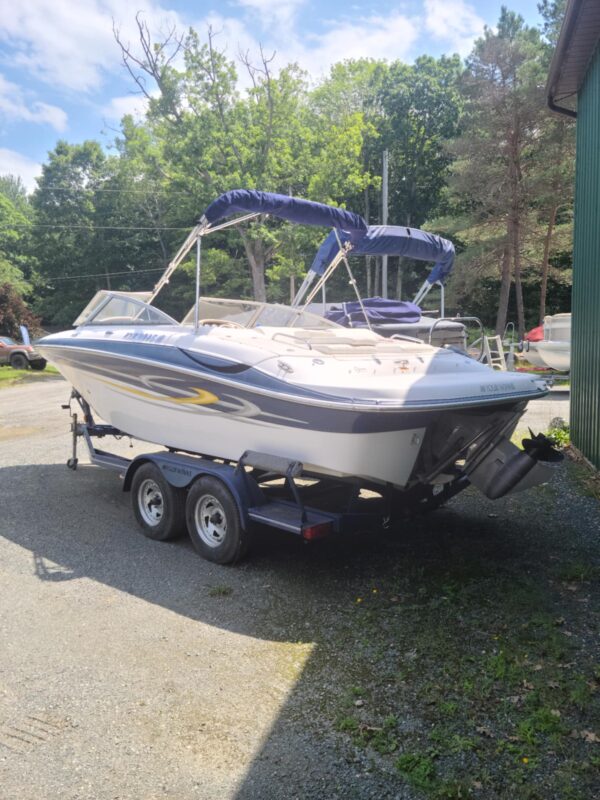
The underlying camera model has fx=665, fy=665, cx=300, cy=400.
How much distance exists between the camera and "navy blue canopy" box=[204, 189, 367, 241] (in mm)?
5816

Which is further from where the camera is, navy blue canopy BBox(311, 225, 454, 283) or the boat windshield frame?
navy blue canopy BBox(311, 225, 454, 283)

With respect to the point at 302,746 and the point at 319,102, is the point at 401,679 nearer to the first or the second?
the point at 302,746

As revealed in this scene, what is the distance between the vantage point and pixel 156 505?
19.6 ft

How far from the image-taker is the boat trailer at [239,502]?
483cm

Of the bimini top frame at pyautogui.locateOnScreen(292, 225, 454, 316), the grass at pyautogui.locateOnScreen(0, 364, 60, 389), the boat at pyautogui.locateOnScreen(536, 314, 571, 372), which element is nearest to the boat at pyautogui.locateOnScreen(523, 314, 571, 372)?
the boat at pyautogui.locateOnScreen(536, 314, 571, 372)

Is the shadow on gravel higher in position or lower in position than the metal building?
lower

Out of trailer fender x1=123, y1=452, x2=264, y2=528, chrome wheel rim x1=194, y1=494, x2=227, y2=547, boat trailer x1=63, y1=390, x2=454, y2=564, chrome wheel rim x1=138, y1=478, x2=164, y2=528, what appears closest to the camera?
boat trailer x1=63, y1=390, x2=454, y2=564

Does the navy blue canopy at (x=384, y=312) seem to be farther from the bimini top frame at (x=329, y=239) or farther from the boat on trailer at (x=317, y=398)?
the boat on trailer at (x=317, y=398)

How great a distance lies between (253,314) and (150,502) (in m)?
2.12

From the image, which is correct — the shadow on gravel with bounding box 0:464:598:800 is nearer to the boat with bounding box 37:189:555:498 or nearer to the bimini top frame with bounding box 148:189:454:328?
the boat with bounding box 37:189:555:498

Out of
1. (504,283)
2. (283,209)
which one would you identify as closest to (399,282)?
(504,283)

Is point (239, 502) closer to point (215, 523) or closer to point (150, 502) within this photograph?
point (215, 523)

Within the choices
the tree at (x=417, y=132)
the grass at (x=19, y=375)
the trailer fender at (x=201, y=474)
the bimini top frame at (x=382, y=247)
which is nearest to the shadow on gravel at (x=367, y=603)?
the trailer fender at (x=201, y=474)

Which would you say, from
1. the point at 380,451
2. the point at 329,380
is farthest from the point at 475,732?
the point at 329,380
